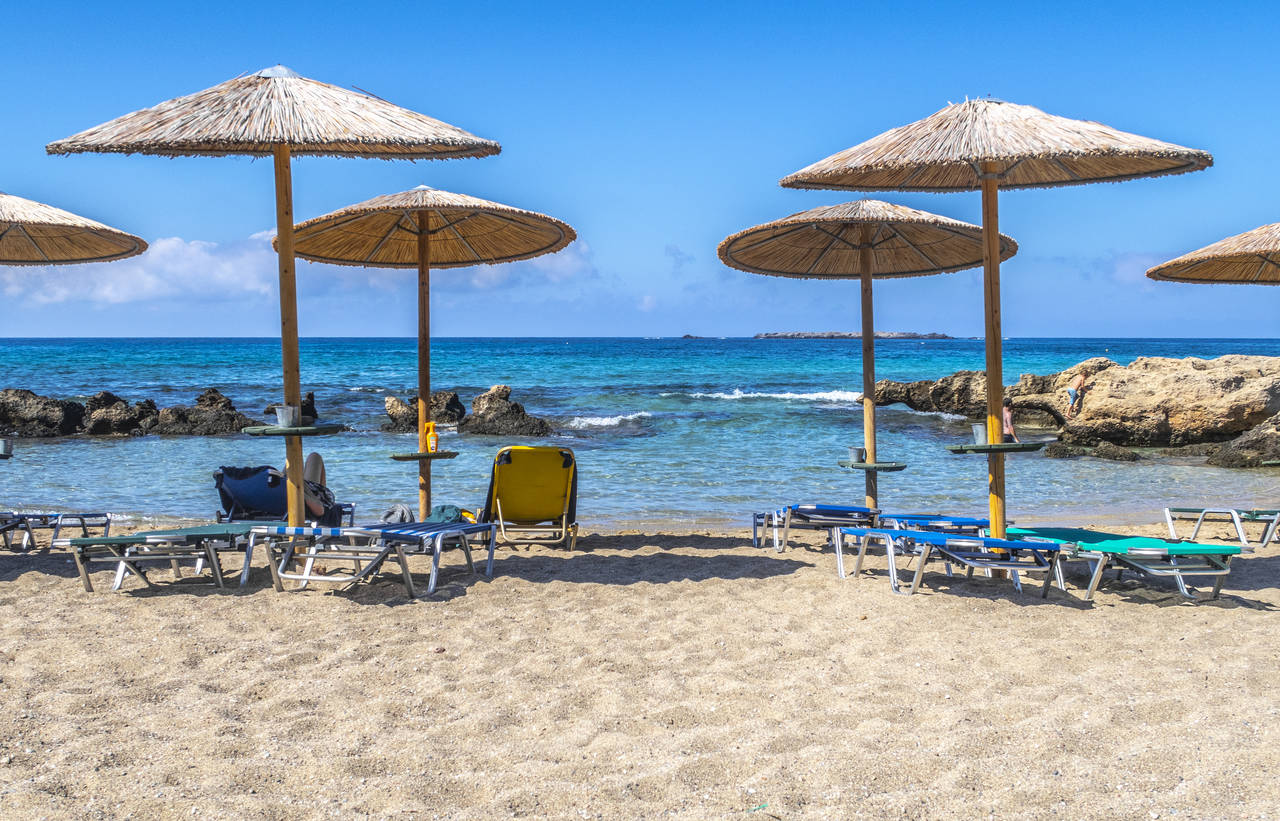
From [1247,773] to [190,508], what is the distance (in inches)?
376

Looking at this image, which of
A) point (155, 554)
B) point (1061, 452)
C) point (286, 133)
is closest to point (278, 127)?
point (286, 133)

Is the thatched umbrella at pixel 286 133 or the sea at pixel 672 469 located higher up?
the thatched umbrella at pixel 286 133

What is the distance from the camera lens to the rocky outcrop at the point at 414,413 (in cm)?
2023

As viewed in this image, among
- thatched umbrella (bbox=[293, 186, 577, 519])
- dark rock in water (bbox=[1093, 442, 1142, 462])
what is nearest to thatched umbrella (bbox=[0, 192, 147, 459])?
thatched umbrella (bbox=[293, 186, 577, 519])

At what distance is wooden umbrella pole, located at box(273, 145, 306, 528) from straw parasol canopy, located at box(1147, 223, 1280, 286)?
632cm

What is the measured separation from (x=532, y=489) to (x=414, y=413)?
14.4 meters

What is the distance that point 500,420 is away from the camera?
1934cm

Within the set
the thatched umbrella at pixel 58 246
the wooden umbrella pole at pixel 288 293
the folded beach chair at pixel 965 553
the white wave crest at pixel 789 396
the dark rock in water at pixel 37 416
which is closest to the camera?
the folded beach chair at pixel 965 553

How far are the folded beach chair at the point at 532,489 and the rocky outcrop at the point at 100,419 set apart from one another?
1436 cm

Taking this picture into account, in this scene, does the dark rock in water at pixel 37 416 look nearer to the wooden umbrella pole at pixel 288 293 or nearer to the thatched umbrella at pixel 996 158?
the wooden umbrella pole at pixel 288 293

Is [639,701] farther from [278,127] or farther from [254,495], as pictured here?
[254,495]

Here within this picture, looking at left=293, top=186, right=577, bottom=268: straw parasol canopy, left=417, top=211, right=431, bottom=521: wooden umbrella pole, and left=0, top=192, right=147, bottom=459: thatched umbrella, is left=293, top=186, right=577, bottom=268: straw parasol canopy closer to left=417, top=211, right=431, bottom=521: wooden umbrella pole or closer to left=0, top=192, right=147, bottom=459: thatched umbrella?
left=417, top=211, right=431, bottom=521: wooden umbrella pole

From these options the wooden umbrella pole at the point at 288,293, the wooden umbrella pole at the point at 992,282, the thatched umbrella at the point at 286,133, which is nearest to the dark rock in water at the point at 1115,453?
the wooden umbrella pole at the point at 992,282

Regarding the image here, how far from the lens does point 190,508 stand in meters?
9.81
